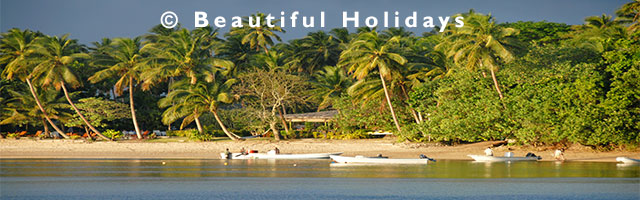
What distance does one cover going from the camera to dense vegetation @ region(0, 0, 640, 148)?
3659 centimetres

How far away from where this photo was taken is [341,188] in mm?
27391

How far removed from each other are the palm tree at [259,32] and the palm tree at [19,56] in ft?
71.8

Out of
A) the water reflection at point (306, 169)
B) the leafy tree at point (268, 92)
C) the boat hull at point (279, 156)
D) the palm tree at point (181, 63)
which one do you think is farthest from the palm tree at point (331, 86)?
the water reflection at point (306, 169)

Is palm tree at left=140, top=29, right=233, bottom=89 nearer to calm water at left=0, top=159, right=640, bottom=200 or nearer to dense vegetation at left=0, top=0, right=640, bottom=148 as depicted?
dense vegetation at left=0, top=0, right=640, bottom=148

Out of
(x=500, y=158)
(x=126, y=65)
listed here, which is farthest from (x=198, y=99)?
(x=500, y=158)

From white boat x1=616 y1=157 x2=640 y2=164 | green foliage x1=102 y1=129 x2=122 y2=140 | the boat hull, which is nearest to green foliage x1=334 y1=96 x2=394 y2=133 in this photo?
the boat hull

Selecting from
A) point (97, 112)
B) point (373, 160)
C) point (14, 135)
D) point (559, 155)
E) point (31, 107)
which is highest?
point (31, 107)

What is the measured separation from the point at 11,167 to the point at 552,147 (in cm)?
2922

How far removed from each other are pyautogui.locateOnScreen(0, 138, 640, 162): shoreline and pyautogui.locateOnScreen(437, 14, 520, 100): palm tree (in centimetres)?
472

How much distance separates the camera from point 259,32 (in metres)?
69.4

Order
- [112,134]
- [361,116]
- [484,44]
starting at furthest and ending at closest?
1. [112,134]
2. [361,116]
3. [484,44]

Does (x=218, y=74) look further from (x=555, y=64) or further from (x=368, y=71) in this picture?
(x=555, y=64)

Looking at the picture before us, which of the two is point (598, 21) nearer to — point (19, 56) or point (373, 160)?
point (373, 160)

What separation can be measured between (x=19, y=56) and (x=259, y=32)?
24733 millimetres
